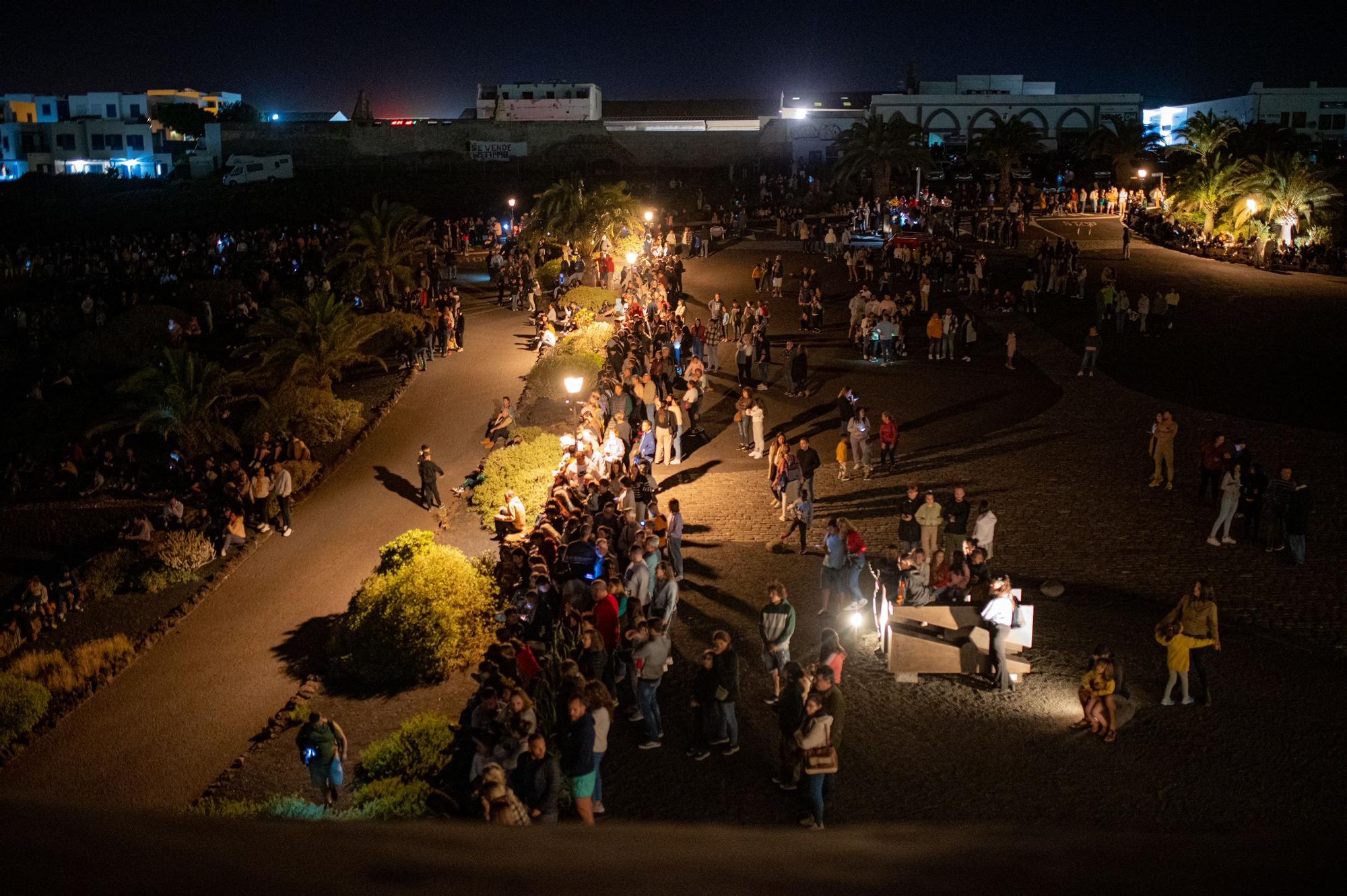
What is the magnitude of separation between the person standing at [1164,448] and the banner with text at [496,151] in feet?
198

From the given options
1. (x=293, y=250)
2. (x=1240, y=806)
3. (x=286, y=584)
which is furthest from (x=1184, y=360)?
(x=293, y=250)

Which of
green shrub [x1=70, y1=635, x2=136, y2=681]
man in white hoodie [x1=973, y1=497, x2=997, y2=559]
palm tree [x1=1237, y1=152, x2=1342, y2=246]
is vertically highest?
palm tree [x1=1237, y1=152, x2=1342, y2=246]

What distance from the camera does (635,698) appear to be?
9.98m

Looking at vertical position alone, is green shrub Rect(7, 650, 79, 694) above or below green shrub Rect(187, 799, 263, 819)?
below

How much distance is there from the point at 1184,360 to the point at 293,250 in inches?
1168

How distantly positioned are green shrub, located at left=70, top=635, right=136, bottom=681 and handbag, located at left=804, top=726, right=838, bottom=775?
31.9 feet

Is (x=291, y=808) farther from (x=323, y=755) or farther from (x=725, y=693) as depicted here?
(x=725, y=693)

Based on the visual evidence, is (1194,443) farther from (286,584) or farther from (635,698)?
(286,584)

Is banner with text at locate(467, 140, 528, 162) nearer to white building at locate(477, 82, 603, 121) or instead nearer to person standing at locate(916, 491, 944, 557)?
white building at locate(477, 82, 603, 121)

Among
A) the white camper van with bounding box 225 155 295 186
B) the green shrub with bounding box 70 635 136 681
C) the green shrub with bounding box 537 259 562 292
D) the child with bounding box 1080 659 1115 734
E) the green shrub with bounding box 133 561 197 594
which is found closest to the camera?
the child with bounding box 1080 659 1115 734

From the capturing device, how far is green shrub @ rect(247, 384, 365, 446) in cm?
2153

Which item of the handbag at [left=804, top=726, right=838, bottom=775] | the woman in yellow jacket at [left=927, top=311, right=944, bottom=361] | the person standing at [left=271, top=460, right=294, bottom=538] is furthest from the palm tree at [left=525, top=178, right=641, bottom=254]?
the handbag at [left=804, top=726, right=838, bottom=775]

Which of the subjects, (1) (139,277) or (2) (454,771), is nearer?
(2) (454,771)

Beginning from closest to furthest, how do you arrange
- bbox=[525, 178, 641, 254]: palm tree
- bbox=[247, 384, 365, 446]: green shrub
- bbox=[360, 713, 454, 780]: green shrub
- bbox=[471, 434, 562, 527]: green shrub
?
bbox=[360, 713, 454, 780]: green shrub
bbox=[471, 434, 562, 527]: green shrub
bbox=[247, 384, 365, 446]: green shrub
bbox=[525, 178, 641, 254]: palm tree
